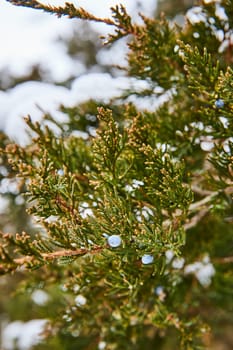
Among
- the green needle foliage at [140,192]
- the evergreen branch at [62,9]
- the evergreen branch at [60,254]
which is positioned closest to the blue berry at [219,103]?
the green needle foliage at [140,192]

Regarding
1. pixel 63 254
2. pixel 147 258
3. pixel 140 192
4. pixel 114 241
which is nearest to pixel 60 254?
pixel 63 254

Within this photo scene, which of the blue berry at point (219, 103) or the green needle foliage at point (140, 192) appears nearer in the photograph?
the green needle foliage at point (140, 192)

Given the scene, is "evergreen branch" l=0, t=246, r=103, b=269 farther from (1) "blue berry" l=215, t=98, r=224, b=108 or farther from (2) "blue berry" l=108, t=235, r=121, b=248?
(1) "blue berry" l=215, t=98, r=224, b=108

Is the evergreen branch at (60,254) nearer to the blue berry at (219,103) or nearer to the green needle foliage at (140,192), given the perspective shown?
the green needle foliage at (140,192)

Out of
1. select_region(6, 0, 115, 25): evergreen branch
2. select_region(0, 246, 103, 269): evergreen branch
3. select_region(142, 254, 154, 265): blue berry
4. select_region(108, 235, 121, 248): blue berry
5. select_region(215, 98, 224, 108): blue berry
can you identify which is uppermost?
select_region(6, 0, 115, 25): evergreen branch

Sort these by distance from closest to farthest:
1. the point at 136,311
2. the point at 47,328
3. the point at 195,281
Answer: the point at 136,311, the point at 47,328, the point at 195,281

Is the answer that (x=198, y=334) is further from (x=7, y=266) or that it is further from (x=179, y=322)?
(x=7, y=266)

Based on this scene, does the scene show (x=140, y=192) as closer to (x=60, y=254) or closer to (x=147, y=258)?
(x=147, y=258)

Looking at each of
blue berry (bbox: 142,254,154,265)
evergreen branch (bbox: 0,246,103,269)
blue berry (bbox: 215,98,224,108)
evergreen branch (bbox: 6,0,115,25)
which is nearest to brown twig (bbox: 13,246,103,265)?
evergreen branch (bbox: 0,246,103,269)

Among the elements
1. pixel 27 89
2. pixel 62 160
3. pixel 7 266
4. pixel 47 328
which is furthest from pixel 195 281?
pixel 27 89
